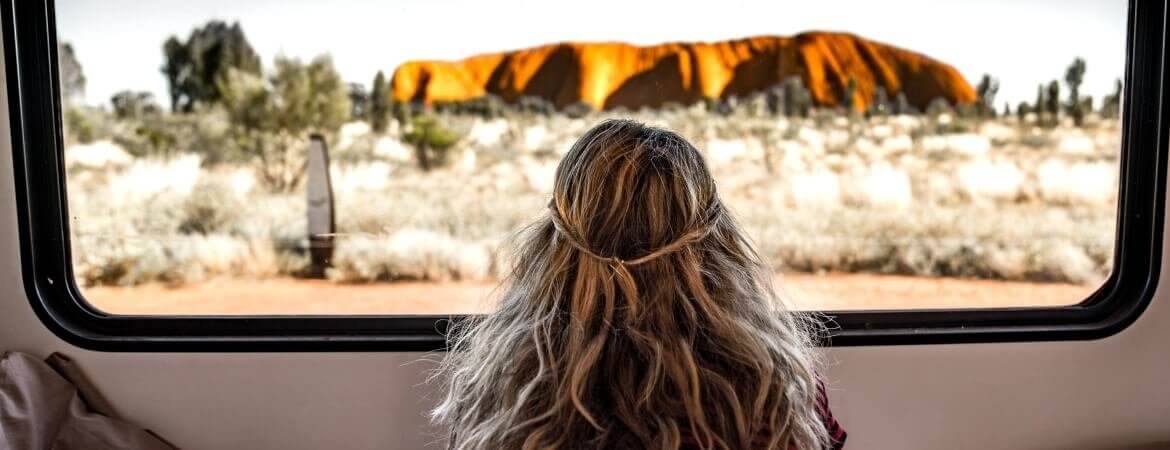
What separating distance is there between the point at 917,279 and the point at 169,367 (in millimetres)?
1855

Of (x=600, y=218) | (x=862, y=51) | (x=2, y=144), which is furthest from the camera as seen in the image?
(x=862, y=51)

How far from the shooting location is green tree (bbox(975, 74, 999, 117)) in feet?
6.57

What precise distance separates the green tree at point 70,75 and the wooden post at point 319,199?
56cm

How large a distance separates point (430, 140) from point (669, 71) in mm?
607

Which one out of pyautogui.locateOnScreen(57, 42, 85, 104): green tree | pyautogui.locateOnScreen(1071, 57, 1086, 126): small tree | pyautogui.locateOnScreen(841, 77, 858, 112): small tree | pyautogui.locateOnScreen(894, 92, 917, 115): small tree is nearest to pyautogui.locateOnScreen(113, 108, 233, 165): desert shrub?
pyautogui.locateOnScreen(57, 42, 85, 104): green tree

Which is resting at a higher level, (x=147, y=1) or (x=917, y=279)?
(x=147, y=1)

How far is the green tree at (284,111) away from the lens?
1915 millimetres

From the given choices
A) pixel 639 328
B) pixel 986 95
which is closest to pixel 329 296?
pixel 639 328

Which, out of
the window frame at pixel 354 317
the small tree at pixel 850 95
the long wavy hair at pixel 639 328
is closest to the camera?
the long wavy hair at pixel 639 328

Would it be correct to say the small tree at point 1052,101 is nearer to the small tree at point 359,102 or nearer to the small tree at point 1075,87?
the small tree at point 1075,87

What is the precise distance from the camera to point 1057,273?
6.84 feet

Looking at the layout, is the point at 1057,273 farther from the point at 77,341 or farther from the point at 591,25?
the point at 77,341

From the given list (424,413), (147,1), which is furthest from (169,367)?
(147,1)

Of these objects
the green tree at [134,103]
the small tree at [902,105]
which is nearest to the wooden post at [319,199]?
the green tree at [134,103]
